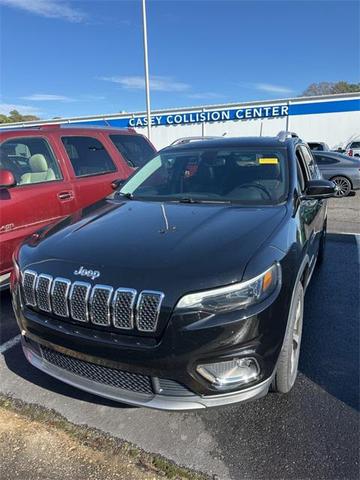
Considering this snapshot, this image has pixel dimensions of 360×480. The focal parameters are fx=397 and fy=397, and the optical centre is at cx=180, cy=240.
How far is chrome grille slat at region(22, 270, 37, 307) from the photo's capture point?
243cm

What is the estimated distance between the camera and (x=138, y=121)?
99.0 ft

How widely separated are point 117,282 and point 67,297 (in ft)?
1.10

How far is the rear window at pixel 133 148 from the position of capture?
6.00 metres

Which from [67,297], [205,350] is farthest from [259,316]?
[67,297]

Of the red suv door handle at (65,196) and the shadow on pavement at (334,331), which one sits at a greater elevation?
the red suv door handle at (65,196)

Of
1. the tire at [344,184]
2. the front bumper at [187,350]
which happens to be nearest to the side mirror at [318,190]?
the front bumper at [187,350]

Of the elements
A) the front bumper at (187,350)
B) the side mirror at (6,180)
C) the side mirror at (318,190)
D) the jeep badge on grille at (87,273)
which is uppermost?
the side mirror at (6,180)

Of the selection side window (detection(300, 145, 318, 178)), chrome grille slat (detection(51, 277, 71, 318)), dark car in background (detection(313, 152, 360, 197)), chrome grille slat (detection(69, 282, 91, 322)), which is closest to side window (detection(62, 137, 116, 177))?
side window (detection(300, 145, 318, 178))

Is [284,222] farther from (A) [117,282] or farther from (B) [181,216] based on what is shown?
(A) [117,282]

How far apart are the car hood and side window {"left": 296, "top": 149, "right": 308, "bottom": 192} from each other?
615 mm

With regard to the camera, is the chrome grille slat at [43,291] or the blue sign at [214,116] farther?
the blue sign at [214,116]

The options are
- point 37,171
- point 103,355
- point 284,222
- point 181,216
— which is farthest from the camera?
point 37,171

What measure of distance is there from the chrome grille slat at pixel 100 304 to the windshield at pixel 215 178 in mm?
1473

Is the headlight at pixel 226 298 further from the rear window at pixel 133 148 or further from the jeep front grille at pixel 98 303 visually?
the rear window at pixel 133 148
